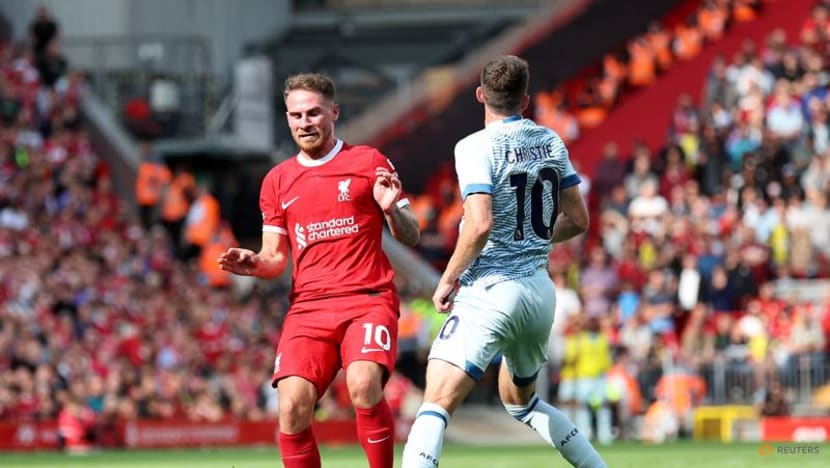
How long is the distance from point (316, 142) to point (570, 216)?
145 centimetres

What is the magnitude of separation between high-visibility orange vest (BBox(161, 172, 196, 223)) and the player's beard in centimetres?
1890

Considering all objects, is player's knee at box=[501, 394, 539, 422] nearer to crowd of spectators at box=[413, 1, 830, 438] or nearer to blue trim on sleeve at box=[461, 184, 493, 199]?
blue trim on sleeve at box=[461, 184, 493, 199]

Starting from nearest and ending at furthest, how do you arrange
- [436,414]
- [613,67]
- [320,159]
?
[436,414], [320,159], [613,67]

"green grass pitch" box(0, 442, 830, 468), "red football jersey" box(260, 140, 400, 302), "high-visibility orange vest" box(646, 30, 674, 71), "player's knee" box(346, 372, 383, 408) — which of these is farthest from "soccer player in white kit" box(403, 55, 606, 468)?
"high-visibility orange vest" box(646, 30, 674, 71)

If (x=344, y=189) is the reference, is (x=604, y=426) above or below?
below

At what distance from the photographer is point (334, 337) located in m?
9.45

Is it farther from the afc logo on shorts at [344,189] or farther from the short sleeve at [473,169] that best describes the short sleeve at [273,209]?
the short sleeve at [473,169]

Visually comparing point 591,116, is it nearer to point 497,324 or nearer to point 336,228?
point 336,228

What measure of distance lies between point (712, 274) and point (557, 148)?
15.4 metres

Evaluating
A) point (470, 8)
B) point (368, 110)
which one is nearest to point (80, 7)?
point (368, 110)

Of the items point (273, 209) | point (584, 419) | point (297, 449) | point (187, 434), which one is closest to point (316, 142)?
point (273, 209)

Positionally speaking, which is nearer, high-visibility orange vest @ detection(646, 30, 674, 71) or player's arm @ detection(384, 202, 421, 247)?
player's arm @ detection(384, 202, 421, 247)

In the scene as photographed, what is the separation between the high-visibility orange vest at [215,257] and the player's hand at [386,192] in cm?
1782

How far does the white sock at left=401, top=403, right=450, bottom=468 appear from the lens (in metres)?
8.63
